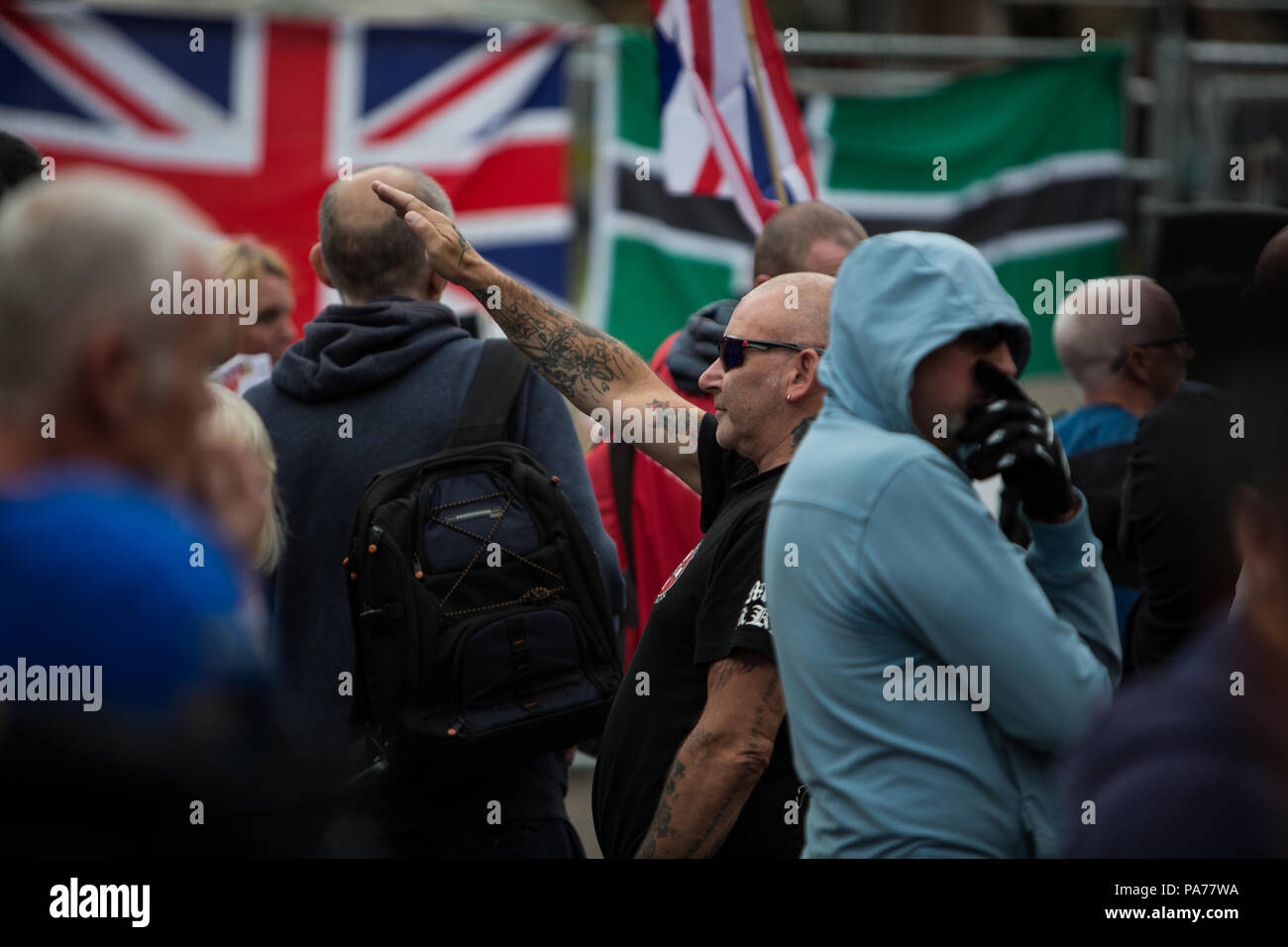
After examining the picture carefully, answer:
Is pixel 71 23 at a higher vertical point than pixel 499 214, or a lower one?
higher

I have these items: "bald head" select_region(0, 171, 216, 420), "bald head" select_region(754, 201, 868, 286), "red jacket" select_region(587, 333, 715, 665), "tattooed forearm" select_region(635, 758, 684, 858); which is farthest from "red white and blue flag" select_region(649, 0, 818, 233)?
"bald head" select_region(0, 171, 216, 420)

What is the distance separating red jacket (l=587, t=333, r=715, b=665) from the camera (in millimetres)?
3980

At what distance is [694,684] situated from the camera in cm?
270

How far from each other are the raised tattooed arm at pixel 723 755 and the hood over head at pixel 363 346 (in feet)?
3.71

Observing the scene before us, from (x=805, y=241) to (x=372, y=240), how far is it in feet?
4.50

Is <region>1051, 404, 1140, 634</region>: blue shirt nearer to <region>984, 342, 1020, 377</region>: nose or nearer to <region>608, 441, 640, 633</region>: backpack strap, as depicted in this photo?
<region>608, 441, 640, 633</region>: backpack strap

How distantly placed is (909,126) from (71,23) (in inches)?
162

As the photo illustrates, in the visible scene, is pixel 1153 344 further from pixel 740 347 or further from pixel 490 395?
pixel 490 395

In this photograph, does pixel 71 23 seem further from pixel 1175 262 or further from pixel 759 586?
pixel 759 586

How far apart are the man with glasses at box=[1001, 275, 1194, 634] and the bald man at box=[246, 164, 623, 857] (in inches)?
58.9

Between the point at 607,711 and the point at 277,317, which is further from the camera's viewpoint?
the point at 277,317

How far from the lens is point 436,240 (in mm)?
3010

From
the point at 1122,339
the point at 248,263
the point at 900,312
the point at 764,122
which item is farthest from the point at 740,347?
the point at 248,263
